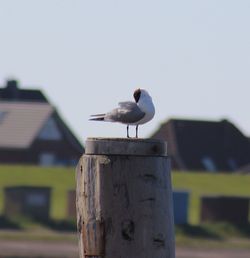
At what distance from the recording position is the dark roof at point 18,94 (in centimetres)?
7338

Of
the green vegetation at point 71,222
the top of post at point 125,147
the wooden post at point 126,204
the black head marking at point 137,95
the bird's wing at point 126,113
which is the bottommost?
the wooden post at point 126,204

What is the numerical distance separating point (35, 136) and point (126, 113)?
62.5m

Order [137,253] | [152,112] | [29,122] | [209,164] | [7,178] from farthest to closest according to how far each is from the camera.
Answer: [209,164]
[29,122]
[7,178]
[152,112]
[137,253]

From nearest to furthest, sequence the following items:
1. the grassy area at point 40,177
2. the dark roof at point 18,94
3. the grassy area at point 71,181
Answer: the grassy area at point 40,177
the grassy area at point 71,181
the dark roof at point 18,94

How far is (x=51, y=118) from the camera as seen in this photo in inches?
2721

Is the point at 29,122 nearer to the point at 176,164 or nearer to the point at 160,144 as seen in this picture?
the point at 176,164

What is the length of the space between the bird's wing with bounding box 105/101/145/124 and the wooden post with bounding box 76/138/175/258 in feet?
2.75

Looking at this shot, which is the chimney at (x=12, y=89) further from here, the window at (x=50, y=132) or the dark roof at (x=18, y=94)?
the window at (x=50, y=132)

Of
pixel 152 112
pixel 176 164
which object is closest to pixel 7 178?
pixel 176 164

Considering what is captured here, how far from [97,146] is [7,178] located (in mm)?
51304

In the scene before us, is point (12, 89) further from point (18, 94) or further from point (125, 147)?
point (125, 147)

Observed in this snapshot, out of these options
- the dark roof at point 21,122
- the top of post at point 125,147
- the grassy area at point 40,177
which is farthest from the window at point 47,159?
the top of post at point 125,147

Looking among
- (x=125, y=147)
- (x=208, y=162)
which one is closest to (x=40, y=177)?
(x=208, y=162)

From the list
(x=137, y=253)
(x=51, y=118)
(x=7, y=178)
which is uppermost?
(x=51, y=118)
